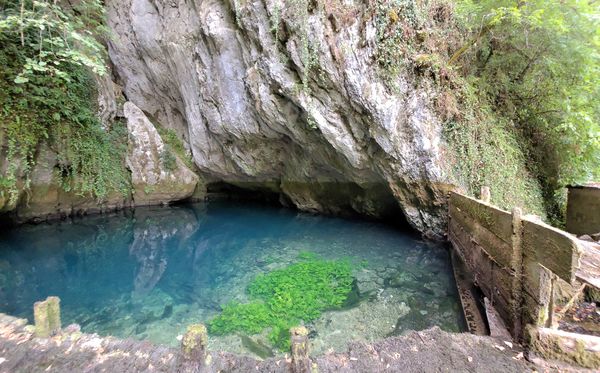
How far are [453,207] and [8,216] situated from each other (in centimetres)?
1201

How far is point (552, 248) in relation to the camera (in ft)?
7.41

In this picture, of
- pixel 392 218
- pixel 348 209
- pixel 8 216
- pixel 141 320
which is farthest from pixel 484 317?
pixel 8 216

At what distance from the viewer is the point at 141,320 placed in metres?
4.38

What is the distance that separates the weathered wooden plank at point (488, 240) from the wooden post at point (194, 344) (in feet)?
10.0

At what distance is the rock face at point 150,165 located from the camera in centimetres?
1084

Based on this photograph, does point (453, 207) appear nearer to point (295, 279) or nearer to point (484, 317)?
point (484, 317)

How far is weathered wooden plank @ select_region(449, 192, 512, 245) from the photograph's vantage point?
10.3ft

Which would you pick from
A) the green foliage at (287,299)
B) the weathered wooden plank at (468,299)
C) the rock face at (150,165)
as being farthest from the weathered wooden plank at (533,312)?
the rock face at (150,165)

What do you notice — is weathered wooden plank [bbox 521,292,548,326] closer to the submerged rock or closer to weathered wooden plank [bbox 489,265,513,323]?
weathered wooden plank [bbox 489,265,513,323]

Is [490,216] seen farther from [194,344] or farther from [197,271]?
[197,271]

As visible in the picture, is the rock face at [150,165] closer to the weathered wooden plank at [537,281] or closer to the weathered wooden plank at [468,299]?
the weathered wooden plank at [468,299]

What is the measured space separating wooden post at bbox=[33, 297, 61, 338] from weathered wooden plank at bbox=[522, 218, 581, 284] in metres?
4.01

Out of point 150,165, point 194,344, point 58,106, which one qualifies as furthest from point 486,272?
point 150,165

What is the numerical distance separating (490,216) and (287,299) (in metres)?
3.19
